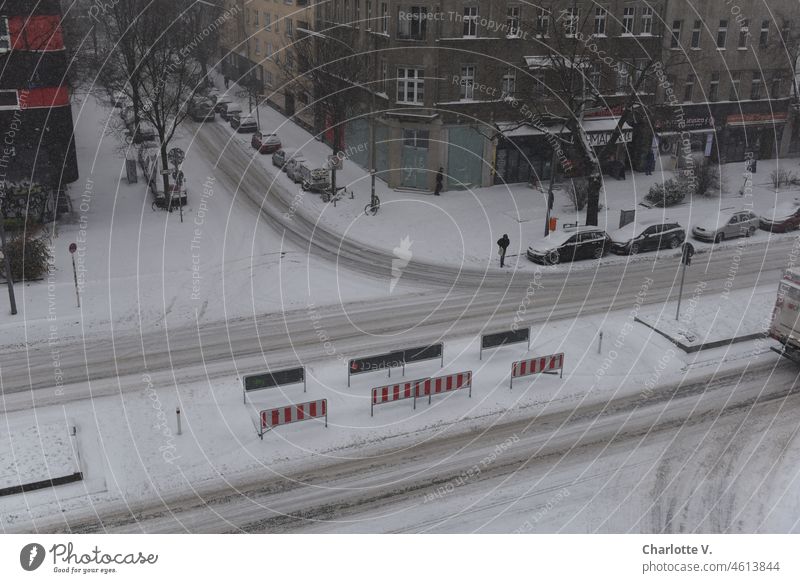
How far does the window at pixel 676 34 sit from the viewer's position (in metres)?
44.9

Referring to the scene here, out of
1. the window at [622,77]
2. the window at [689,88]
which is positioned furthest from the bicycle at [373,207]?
the window at [689,88]

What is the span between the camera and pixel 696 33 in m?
45.8

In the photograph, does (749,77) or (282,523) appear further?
(749,77)

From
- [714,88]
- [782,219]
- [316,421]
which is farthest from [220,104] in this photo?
[316,421]

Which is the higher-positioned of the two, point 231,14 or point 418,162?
point 231,14

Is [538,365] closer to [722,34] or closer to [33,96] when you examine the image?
[33,96]

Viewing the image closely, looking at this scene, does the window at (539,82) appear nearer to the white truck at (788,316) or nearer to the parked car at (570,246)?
the parked car at (570,246)

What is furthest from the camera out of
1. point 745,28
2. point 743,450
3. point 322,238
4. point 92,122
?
point 92,122

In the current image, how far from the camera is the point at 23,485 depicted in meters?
17.8
